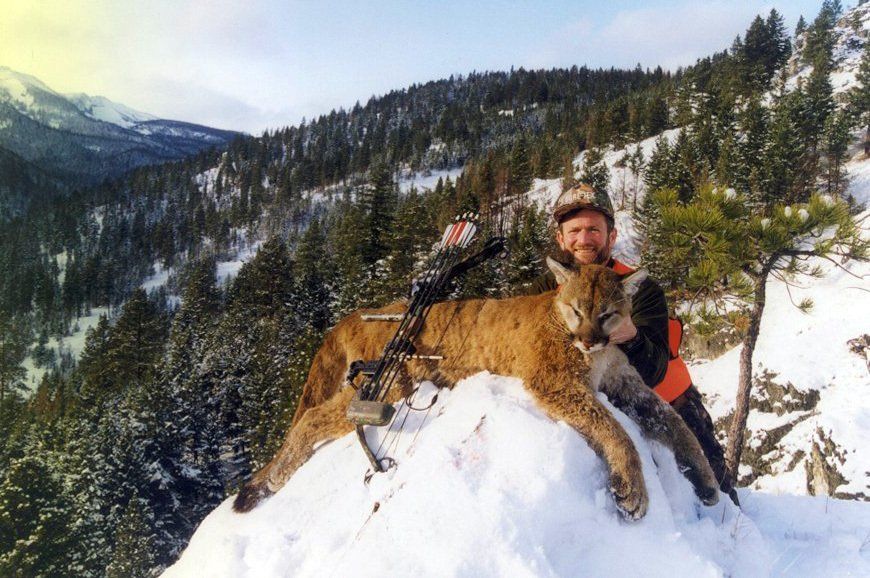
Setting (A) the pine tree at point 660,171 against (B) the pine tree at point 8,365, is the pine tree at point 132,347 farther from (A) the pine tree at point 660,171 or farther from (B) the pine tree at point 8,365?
(A) the pine tree at point 660,171

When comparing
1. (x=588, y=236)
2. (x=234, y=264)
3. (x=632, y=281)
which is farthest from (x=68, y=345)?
(x=632, y=281)

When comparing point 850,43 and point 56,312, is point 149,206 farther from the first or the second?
point 850,43

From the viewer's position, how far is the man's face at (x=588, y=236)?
5.83 meters

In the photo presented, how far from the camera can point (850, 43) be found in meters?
86.6

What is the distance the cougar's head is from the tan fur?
0.04 feet

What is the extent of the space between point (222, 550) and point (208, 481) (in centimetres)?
3723

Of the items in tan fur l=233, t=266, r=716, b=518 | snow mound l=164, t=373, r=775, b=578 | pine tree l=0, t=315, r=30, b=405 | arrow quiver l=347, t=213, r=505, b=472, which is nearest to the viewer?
snow mound l=164, t=373, r=775, b=578

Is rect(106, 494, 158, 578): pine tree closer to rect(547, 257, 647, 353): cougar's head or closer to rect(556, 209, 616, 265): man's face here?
rect(556, 209, 616, 265): man's face

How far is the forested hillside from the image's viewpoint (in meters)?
29.9

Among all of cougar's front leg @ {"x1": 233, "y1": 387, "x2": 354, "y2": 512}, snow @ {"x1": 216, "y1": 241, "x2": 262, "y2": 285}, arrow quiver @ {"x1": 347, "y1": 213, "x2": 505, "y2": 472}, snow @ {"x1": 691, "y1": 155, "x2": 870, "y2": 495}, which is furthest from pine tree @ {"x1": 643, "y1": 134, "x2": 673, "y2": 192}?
snow @ {"x1": 216, "y1": 241, "x2": 262, "y2": 285}

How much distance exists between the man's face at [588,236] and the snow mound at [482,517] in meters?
2.13

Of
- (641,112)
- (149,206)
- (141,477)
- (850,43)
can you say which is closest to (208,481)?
(141,477)

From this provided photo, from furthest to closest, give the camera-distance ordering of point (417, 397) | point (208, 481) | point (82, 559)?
point (208, 481) < point (82, 559) < point (417, 397)

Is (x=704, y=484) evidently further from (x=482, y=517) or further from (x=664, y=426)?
(x=482, y=517)
